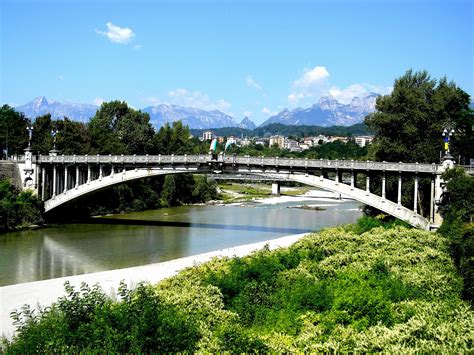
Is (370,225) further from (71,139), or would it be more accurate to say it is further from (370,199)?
(71,139)

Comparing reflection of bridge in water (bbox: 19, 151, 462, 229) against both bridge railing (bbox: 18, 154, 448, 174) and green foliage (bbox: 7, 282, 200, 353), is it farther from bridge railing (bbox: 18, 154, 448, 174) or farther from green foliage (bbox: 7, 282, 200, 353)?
green foliage (bbox: 7, 282, 200, 353)

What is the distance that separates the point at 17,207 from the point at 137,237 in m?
10.6

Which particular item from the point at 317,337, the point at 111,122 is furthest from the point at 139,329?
the point at 111,122

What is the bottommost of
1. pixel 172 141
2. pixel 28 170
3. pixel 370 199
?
pixel 370 199

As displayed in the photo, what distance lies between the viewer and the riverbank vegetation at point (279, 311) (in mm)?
12617

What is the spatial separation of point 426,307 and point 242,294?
6067mm

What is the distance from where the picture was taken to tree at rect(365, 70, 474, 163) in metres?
39.5

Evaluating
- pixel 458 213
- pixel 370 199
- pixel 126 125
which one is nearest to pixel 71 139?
pixel 126 125

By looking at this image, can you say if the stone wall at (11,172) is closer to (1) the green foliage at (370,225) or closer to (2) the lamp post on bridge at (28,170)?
(2) the lamp post on bridge at (28,170)

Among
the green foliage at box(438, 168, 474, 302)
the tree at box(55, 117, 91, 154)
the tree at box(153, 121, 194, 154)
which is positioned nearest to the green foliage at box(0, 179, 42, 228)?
the tree at box(55, 117, 91, 154)

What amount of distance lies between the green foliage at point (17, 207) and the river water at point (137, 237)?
5.72ft

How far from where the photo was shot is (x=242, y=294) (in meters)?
18.8

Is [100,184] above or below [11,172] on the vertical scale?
below

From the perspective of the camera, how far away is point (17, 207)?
4406 centimetres
